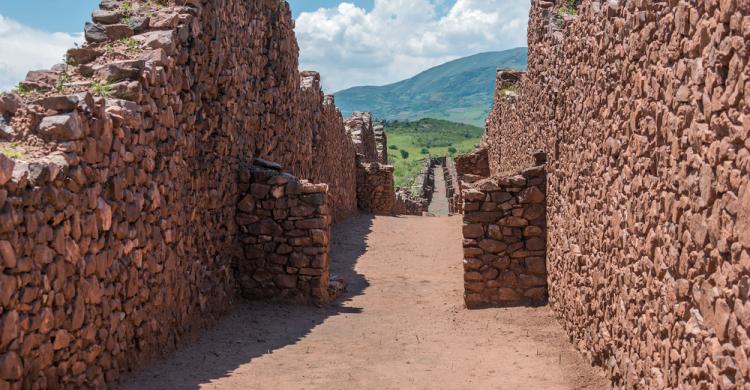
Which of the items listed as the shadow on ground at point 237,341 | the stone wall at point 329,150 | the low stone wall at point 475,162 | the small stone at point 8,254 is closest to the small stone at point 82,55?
the shadow on ground at point 237,341

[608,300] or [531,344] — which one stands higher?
[608,300]

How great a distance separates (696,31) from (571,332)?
15.4 feet

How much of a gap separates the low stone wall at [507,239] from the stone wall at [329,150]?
5.66 metres

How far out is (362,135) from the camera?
98.1ft

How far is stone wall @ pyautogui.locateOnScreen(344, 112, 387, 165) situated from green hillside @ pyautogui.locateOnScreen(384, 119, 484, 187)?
4544cm

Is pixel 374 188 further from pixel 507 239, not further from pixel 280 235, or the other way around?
pixel 507 239

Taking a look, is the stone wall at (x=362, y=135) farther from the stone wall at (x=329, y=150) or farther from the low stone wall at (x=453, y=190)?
the low stone wall at (x=453, y=190)

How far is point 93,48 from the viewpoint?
26.3 feet

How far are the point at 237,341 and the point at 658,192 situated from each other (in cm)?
533

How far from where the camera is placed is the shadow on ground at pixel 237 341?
677 cm

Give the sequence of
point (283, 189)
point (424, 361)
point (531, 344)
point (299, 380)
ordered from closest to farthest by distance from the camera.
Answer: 1. point (299, 380)
2. point (424, 361)
3. point (531, 344)
4. point (283, 189)

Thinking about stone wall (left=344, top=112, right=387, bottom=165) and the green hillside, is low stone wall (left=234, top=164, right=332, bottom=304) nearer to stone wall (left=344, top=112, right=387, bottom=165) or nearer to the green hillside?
stone wall (left=344, top=112, right=387, bottom=165)

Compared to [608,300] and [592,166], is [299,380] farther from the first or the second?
[592,166]

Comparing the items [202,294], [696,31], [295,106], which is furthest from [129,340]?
[295,106]
